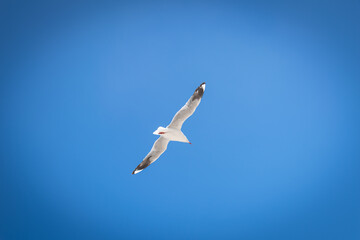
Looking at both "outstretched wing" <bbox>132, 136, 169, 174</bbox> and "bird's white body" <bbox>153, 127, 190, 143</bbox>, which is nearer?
"bird's white body" <bbox>153, 127, 190, 143</bbox>

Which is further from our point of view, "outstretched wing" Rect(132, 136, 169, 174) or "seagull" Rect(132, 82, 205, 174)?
"outstretched wing" Rect(132, 136, 169, 174)

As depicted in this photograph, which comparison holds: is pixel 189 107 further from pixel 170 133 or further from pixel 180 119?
pixel 170 133

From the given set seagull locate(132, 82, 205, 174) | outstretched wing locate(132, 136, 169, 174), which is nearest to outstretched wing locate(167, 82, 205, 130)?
seagull locate(132, 82, 205, 174)

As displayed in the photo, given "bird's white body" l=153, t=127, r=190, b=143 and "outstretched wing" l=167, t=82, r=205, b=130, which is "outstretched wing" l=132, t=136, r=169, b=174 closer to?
"bird's white body" l=153, t=127, r=190, b=143

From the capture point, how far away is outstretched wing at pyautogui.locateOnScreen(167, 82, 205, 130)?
233cm

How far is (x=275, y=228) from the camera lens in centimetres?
344

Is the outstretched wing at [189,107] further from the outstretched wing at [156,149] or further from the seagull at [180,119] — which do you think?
the outstretched wing at [156,149]

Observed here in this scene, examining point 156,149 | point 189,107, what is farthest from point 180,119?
point 156,149

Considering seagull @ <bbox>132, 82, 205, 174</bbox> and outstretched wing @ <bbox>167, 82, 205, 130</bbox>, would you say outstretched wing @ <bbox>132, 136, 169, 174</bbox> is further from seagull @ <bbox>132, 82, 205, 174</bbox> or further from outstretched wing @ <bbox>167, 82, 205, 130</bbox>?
outstretched wing @ <bbox>167, 82, 205, 130</bbox>

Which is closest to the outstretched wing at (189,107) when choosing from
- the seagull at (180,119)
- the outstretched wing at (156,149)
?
the seagull at (180,119)

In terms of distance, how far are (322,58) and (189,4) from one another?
1.31 m

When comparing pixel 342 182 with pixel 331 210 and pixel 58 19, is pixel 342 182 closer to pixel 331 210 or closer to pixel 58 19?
pixel 331 210

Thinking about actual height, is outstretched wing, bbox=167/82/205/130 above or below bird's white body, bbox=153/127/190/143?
above

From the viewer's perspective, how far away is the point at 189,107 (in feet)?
7.75
